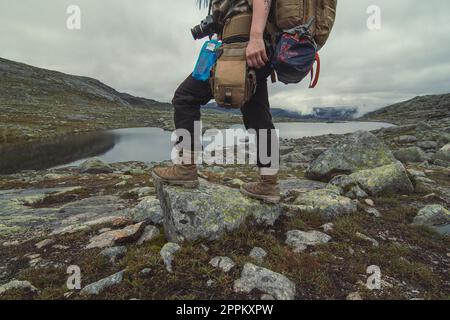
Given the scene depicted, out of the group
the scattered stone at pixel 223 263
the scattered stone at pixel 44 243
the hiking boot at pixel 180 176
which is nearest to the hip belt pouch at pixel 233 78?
the hiking boot at pixel 180 176

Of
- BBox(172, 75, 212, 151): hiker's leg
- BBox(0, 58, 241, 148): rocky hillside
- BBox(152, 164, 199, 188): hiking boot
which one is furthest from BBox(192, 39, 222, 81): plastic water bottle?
BBox(0, 58, 241, 148): rocky hillside

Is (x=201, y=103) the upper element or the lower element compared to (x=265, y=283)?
upper

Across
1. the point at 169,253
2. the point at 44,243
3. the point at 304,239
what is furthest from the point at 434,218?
the point at 44,243

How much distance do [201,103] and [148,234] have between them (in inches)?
95.6

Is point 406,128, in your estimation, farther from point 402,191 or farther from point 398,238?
point 398,238

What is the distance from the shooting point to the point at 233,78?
3.90 m

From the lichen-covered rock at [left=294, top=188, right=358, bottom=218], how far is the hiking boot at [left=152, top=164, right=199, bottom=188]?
2311mm

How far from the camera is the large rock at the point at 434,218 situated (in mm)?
5555

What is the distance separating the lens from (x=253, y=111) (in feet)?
15.6

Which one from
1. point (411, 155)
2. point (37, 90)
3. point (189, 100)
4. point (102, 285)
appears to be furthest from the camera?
point (37, 90)

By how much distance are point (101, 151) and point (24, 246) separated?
141ft

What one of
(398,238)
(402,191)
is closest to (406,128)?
(402,191)

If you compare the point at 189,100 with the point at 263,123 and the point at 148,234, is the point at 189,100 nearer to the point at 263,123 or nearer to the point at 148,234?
the point at 263,123

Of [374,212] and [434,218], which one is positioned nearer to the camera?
[434,218]
